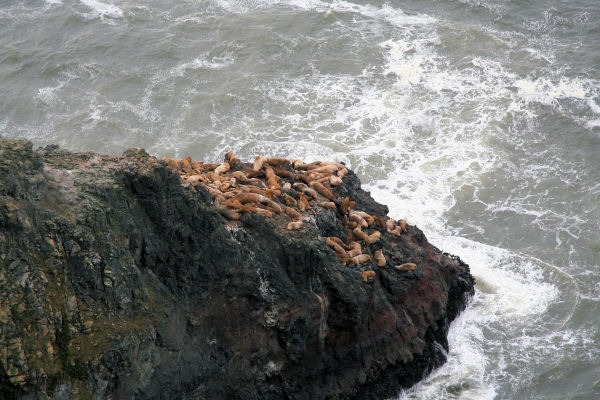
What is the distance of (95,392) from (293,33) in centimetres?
2857

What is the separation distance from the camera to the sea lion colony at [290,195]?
620 inches

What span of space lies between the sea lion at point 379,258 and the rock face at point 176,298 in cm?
19

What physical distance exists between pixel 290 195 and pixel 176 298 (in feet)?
16.6

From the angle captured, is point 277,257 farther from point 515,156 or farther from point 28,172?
point 515,156

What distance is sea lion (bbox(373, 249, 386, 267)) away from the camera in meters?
16.9

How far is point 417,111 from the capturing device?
1182 inches

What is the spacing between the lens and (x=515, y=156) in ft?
90.3

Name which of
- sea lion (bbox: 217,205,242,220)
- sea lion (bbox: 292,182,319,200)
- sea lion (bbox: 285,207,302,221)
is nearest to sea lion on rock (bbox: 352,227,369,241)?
sea lion (bbox: 292,182,319,200)

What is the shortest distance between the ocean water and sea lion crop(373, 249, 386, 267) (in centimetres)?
363

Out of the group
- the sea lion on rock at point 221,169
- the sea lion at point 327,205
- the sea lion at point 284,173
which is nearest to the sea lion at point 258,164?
the sea lion at point 284,173

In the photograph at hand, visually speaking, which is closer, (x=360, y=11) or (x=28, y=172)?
(x=28, y=172)

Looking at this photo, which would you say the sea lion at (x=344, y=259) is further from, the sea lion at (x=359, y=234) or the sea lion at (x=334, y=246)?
the sea lion at (x=359, y=234)

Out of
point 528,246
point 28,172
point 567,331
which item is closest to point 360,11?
point 528,246

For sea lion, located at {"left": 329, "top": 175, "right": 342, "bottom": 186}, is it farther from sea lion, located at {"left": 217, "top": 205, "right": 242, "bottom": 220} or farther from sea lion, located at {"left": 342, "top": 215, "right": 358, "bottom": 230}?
sea lion, located at {"left": 217, "top": 205, "right": 242, "bottom": 220}
